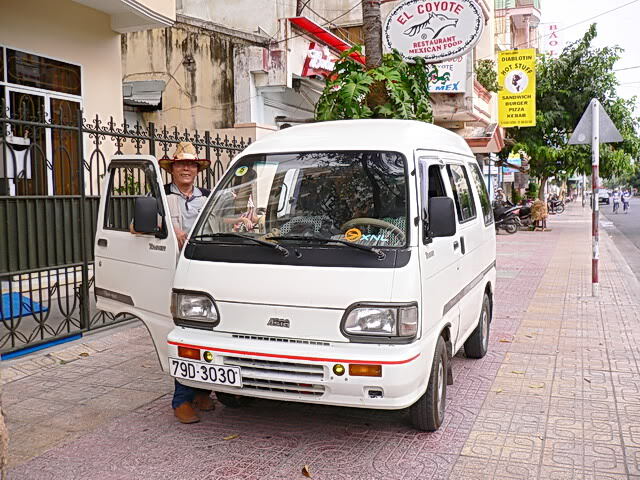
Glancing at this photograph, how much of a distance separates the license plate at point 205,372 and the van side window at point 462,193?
7.77 feet

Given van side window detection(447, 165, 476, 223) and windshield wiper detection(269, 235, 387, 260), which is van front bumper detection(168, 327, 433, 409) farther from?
van side window detection(447, 165, 476, 223)

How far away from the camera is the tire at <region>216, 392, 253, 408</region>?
197 inches

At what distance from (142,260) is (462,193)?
276cm

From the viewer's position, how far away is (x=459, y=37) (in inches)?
414

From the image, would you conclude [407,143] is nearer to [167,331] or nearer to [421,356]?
[421,356]

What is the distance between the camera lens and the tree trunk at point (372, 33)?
29.4ft

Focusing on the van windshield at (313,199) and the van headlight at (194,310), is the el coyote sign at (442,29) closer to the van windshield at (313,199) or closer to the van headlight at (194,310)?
the van windshield at (313,199)

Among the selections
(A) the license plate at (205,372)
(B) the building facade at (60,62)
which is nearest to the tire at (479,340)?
(A) the license plate at (205,372)

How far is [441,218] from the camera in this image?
4.25m

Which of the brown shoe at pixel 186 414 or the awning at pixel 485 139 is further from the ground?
the awning at pixel 485 139

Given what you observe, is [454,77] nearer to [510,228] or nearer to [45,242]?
[510,228]

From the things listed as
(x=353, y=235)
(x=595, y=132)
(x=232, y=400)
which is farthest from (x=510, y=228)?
(x=353, y=235)

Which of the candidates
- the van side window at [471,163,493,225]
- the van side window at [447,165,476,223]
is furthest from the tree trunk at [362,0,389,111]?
the van side window at [447,165,476,223]

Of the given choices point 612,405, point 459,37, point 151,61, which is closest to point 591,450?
point 612,405
